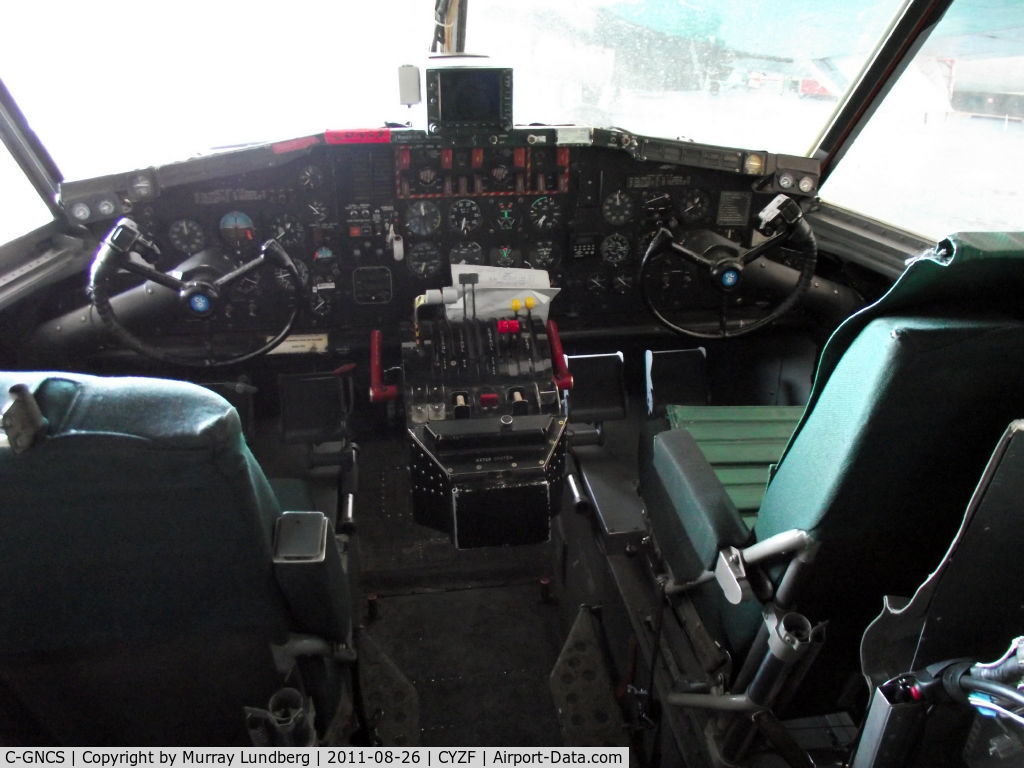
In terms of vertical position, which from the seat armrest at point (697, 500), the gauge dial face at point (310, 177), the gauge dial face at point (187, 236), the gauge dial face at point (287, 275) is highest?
the gauge dial face at point (310, 177)

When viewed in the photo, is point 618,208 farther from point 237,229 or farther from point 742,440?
point 237,229

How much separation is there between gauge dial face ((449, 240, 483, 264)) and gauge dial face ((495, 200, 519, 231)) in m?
0.12

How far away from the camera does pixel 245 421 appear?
2809 millimetres

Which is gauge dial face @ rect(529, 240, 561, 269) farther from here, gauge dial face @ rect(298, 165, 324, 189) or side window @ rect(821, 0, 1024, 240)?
side window @ rect(821, 0, 1024, 240)

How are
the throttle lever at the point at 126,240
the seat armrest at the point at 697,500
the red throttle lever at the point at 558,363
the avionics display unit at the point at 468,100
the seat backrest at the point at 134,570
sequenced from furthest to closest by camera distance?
the red throttle lever at the point at 558,363, the avionics display unit at the point at 468,100, the throttle lever at the point at 126,240, the seat armrest at the point at 697,500, the seat backrest at the point at 134,570

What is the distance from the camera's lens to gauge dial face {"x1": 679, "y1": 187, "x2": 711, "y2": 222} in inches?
108

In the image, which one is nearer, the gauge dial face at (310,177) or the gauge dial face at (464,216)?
the gauge dial face at (310,177)

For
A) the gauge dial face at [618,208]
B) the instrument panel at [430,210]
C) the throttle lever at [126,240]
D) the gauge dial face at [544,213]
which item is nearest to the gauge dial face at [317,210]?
the instrument panel at [430,210]

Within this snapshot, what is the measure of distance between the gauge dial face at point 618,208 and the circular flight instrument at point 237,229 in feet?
4.29

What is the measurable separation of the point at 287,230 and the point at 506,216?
809mm

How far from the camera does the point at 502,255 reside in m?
2.77

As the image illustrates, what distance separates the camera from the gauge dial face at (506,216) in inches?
106

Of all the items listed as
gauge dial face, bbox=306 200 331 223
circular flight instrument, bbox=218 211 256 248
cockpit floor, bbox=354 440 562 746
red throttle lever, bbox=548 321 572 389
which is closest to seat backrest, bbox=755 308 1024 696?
cockpit floor, bbox=354 440 562 746

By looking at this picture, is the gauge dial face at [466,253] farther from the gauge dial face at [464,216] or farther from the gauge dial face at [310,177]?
the gauge dial face at [310,177]
